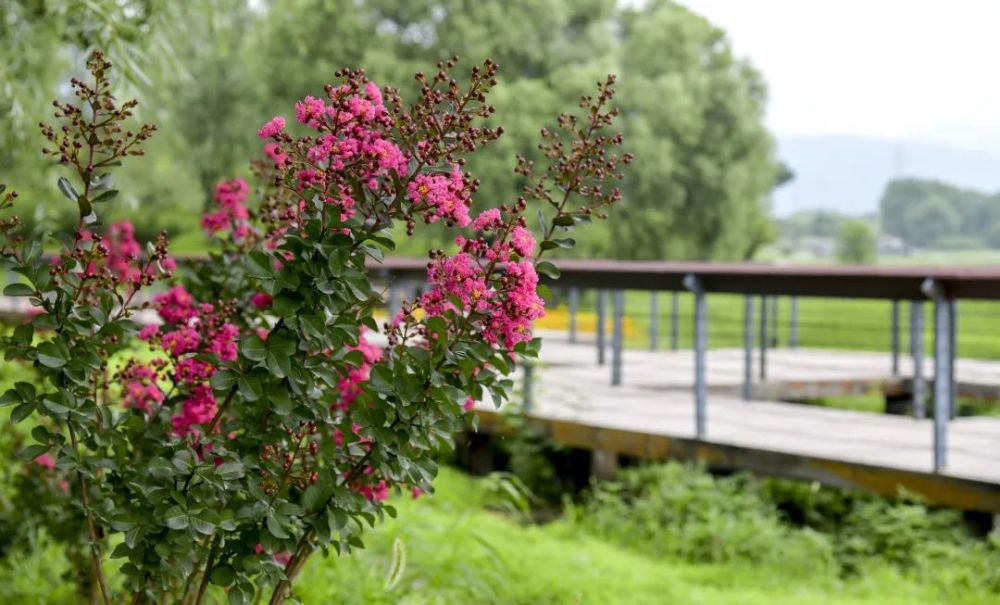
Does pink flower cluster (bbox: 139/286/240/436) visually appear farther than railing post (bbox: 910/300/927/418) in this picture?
No

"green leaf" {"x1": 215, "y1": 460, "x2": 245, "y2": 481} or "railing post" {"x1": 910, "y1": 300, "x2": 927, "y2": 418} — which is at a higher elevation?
"green leaf" {"x1": 215, "y1": 460, "x2": 245, "y2": 481}

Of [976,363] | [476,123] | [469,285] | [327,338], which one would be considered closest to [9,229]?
[327,338]

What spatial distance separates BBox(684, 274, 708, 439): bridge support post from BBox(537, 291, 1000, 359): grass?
20.0 ft

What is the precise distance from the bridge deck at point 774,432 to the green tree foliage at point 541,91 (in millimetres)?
12044

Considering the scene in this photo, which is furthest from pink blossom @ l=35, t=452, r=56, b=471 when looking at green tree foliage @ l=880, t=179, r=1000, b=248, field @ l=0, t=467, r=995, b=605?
green tree foliage @ l=880, t=179, r=1000, b=248

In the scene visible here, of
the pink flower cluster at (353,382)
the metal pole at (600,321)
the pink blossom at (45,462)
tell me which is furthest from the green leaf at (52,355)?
the metal pole at (600,321)

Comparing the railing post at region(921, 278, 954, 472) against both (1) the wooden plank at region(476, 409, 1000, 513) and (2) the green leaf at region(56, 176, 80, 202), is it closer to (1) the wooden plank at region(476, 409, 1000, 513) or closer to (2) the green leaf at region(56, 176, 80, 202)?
(1) the wooden plank at region(476, 409, 1000, 513)

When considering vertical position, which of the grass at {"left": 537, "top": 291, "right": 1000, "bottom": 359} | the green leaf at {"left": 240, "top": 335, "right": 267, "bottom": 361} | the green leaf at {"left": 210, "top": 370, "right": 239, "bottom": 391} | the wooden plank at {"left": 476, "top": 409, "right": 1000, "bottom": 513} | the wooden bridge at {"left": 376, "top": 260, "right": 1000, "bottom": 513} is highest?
the green leaf at {"left": 240, "top": 335, "right": 267, "bottom": 361}

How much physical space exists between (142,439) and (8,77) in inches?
101

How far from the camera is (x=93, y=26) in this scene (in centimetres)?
462

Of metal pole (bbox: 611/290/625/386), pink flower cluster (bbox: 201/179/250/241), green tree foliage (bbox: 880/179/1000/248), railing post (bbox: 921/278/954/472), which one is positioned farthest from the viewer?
green tree foliage (bbox: 880/179/1000/248)

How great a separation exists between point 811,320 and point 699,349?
14.7 metres

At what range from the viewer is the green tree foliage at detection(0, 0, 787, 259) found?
23.3 m

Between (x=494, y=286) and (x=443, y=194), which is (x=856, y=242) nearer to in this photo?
(x=494, y=286)
